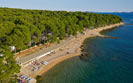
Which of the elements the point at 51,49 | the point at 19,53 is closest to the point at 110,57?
the point at 51,49

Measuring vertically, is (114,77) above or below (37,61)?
below

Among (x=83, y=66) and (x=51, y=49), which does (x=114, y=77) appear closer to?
(x=83, y=66)

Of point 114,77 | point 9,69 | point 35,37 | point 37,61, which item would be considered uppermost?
point 35,37

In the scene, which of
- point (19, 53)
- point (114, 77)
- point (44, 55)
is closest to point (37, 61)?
point (44, 55)

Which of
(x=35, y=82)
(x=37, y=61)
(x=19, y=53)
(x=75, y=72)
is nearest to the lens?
(x=35, y=82)

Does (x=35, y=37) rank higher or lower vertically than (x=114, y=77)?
higher

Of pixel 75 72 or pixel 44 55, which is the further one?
pixel 44 55

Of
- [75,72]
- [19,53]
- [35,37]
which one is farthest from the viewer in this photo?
[35,37]

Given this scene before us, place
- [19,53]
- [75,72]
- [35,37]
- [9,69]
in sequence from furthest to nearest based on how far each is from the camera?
[35,37]
[19,53]
[75,72]
[9,69]

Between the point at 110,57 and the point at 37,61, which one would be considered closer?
the point at 37,61

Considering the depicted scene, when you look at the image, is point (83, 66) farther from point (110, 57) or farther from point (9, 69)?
point (9, 69)
